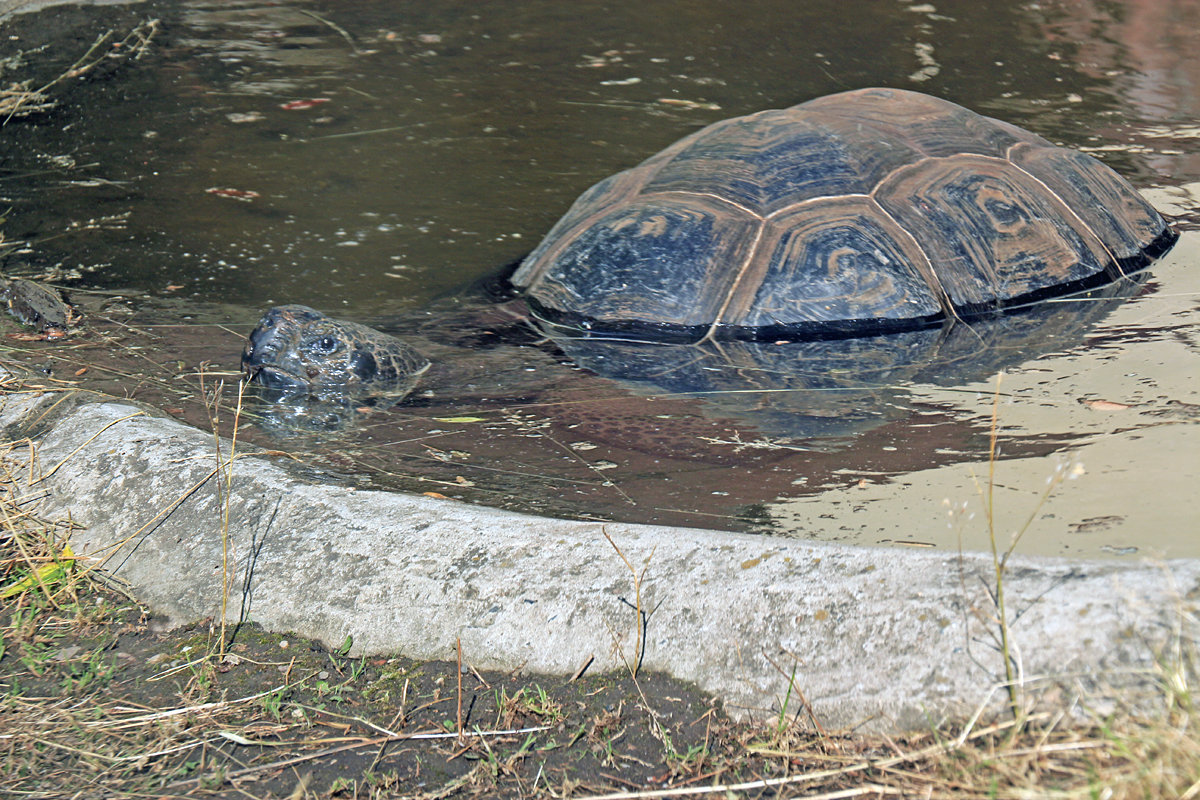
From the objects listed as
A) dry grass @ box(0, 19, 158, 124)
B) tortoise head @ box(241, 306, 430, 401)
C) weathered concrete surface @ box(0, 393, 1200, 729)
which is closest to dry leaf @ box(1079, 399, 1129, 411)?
weathered concrete surface @ box(0, 393, 1200, 729)

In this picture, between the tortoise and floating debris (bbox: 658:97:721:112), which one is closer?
the tortoise

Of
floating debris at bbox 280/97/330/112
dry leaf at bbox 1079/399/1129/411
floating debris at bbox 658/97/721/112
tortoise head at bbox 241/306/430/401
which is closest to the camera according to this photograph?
dry leaf at bbox 1079/399/1129/411

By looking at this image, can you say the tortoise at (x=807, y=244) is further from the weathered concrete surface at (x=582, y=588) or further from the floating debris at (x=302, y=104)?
the floating debris at (x=302, y=104)

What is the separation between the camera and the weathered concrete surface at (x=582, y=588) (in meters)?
2.14

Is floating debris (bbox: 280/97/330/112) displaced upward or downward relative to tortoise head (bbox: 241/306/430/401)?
downward

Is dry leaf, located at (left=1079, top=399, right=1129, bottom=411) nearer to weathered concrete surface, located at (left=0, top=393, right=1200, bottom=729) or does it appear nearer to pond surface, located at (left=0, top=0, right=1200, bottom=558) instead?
pond surface, located at (left=0, top=0, right=1200, bottom=558)

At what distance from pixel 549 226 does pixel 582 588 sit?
371 centimetres

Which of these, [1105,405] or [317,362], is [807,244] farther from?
[317,362]

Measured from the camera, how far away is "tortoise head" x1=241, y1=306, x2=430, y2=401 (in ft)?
14.2

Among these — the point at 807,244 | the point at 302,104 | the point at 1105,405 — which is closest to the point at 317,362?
the point at 807,244

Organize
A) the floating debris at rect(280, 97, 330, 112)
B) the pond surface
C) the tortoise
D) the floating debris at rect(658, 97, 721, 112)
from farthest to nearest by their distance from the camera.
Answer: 1. the floating debris at rect(280, 97, 330, 112)
2. the floating debris at rect(658, 97, 721, 112)
3. the tortoise
4. the pond surface

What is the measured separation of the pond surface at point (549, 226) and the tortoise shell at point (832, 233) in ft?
0.78

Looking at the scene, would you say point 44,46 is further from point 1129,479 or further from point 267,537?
point 1129,479

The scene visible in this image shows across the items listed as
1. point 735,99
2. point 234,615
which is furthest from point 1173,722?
point 735,99
